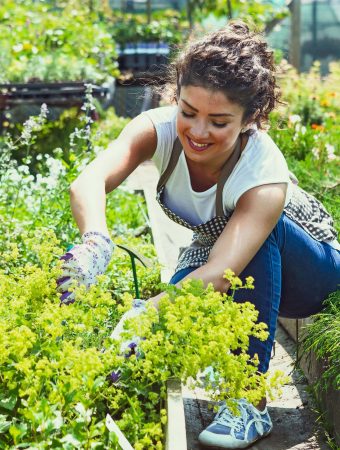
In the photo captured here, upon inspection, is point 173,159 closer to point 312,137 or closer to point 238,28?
point 238,28

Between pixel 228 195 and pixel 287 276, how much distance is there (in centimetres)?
35

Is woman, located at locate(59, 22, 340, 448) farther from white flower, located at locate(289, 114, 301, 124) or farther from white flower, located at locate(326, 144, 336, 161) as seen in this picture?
white flower, located at locate(289, 114, 301, 124)

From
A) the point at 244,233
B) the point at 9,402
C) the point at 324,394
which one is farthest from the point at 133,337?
the point at 324,394

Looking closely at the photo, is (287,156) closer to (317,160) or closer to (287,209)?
(317,160)

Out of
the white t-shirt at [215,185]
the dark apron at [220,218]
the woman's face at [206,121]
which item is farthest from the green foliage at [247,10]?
the woman's face at [206,121]

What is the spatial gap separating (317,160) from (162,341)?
2828 mm

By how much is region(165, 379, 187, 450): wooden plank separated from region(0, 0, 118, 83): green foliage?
4.25 m

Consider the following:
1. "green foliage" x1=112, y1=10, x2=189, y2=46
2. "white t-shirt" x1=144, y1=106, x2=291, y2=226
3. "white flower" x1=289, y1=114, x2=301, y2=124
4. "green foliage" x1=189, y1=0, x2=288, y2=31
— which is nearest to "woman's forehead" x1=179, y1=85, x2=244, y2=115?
"white t-shirt" x1=144, y1=106, x2=291, y2=226

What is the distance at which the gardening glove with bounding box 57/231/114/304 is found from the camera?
7.77 feet

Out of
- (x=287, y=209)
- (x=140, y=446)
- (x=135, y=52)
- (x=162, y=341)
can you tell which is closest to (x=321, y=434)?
(x=287, y=209)

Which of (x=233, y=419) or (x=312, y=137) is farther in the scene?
(x=312, y=137)

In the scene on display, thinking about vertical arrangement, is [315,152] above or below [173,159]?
below

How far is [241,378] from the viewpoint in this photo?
220 centimetres

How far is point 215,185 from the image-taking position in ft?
9.11
